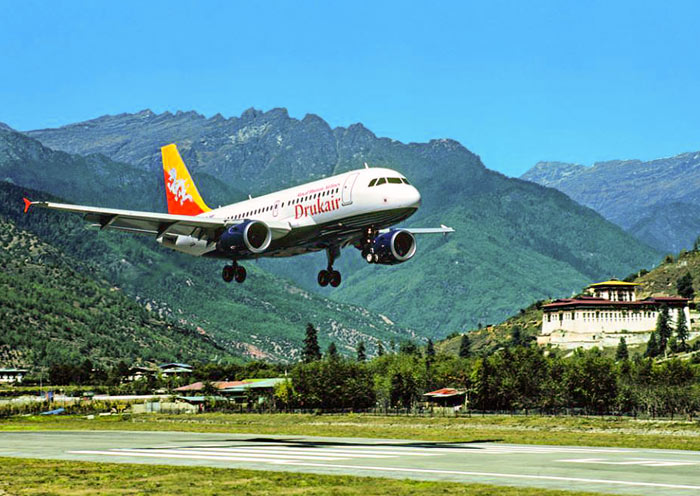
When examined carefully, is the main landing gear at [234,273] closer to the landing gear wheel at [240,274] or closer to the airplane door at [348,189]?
the landing gear wheel at [240,274]

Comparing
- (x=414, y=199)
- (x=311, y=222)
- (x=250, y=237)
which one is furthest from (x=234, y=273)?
(x=414, y=199)

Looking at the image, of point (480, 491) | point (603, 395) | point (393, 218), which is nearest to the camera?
point (480, 491)

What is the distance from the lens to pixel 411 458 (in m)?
70.5

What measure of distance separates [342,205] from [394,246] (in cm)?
513

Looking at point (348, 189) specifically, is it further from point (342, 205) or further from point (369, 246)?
point (369, 246)

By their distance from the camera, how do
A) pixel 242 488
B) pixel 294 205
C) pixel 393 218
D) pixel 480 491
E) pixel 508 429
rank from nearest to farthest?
pixel 480 491 → pixel 242 488 → pixel 393 218 → pixel 294 205 → pixel 508 429

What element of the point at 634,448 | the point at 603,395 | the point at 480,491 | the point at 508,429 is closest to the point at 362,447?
the point at 634,448

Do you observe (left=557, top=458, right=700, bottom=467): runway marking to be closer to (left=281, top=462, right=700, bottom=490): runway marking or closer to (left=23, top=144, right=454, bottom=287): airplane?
(left=281, top=462, right=700, bottom=490): runway marking

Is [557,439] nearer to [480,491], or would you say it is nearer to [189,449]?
[189,449]

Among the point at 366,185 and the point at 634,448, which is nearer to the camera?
the point at 366,185

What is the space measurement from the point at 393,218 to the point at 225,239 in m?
12.1

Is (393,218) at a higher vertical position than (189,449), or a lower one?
higher

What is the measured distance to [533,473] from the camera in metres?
57.8

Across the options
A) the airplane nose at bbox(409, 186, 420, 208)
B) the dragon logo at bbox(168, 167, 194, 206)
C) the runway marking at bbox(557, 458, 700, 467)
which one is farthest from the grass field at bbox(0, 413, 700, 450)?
the airplane nose at bbox(409, 186, 420, 208)
